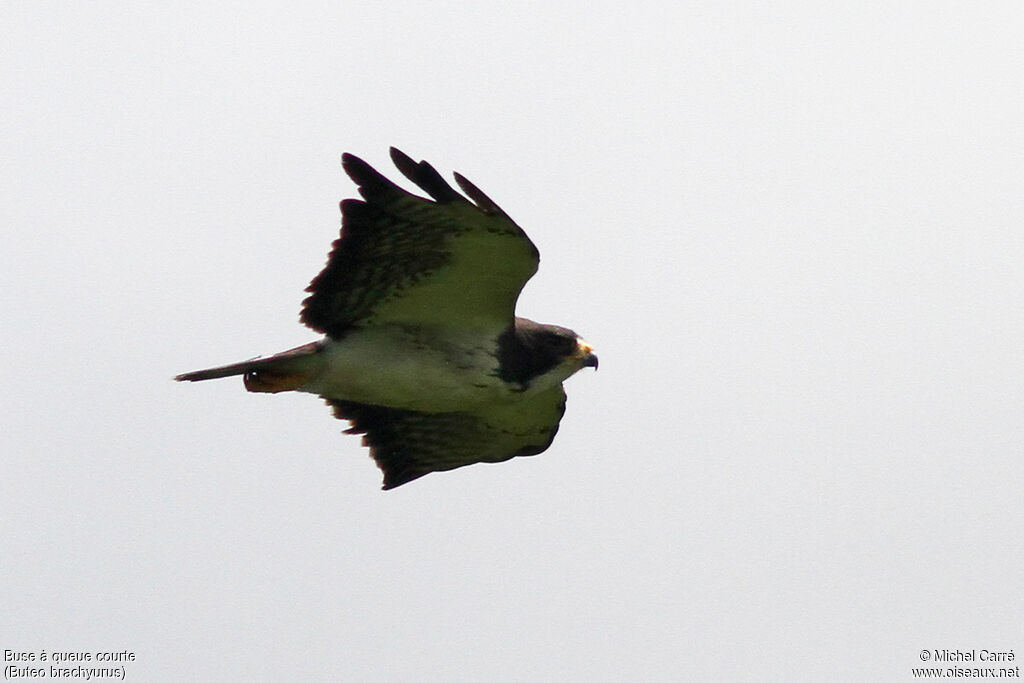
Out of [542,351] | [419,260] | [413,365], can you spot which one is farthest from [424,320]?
[542,351]

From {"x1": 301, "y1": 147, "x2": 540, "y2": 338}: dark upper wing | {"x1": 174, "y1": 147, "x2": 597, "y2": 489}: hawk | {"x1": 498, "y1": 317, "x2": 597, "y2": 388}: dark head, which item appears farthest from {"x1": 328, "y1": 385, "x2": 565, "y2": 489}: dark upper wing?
{"x1": 301, "y1": 147, "x2": 540, "y2": 338}: dark upper wing

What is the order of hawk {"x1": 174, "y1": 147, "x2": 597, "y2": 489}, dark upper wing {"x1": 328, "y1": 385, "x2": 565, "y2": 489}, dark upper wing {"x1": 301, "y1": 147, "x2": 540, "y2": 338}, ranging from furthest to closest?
dark upper wing {"x1": 328, "y1": 385, "x2": 565, "y2": 489}, hawk {"x1": 174, "y1": 147, "x2": 597, "y2": 489}, dark upper wing {"x1": 301, "y1": 147, "x2": 540, "y2": 338}

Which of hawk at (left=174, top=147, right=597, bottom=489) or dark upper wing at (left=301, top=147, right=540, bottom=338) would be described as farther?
hawk at (left=174, top=147, right=597, bottom=489)

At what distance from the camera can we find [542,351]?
33.7 ft

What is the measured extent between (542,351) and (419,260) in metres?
1.13

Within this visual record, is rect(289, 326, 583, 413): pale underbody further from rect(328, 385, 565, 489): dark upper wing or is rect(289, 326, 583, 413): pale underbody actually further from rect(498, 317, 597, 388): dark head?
rect(328, 385, 565, 489): dark upper wing

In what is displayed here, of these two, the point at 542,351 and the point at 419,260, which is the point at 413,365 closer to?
the point at 419,260

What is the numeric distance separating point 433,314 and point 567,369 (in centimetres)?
96

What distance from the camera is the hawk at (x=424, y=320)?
9305mm

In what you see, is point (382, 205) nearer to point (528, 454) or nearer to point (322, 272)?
point (322, 272)

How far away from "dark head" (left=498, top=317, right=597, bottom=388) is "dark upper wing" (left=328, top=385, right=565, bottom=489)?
2.20 feet

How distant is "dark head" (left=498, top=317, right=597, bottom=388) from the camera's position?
1015 cm

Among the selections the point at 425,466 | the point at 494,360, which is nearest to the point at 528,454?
the point at 425,466

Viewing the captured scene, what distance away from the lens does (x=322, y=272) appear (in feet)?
31.9
